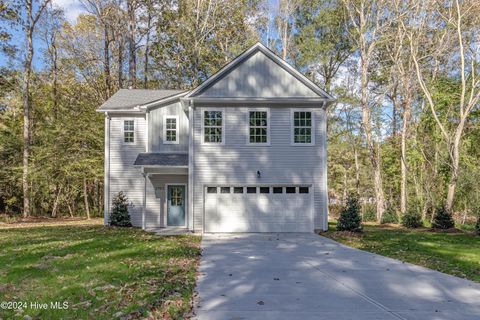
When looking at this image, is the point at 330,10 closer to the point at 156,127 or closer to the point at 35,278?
the point at 156,127

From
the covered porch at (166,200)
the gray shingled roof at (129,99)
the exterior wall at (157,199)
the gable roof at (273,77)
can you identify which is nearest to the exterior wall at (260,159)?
the gable roof at (273,77)

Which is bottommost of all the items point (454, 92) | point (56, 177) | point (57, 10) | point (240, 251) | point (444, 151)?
point (240, 251)

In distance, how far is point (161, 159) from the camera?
16.8 meters

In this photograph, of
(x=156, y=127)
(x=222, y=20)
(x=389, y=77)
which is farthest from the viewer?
(x=222, y=20)

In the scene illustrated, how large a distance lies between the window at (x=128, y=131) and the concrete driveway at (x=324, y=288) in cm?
971

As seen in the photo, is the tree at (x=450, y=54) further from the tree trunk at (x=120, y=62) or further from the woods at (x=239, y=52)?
the tree trunk at (x=120, y=62)

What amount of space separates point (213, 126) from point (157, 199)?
453 centimetres

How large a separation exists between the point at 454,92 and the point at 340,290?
2096 cm

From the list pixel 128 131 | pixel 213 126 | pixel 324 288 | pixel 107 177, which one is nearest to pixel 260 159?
pixel 213 126

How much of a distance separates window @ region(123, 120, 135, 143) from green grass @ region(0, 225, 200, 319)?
7879mm

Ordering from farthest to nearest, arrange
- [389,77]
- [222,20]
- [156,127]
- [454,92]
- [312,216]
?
[222,20], [389,77], [454,92], [156,127], [312,216]

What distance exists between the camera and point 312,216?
16.1 meters

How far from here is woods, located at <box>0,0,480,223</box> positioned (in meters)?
22.8

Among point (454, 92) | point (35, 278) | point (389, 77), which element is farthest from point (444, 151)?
point (35, 278)
